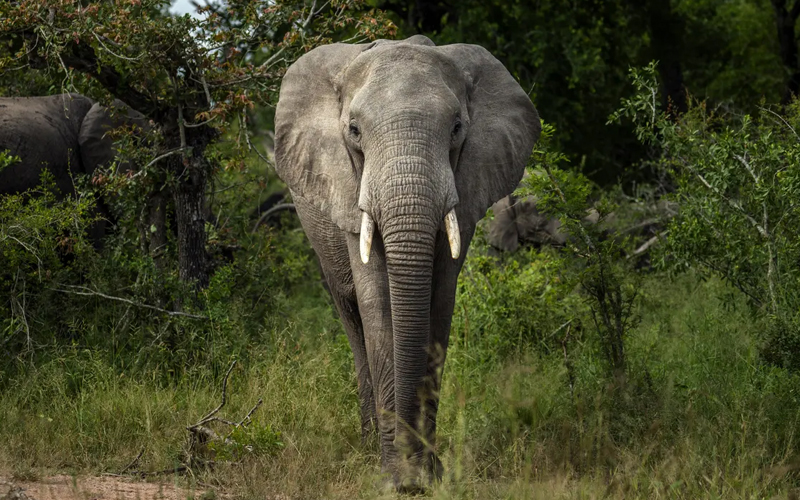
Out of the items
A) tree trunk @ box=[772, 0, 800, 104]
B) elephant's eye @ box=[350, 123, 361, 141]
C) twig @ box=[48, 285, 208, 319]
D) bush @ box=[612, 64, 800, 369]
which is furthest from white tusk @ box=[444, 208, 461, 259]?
tree trunk @ box=[772, 0, 800, 104]

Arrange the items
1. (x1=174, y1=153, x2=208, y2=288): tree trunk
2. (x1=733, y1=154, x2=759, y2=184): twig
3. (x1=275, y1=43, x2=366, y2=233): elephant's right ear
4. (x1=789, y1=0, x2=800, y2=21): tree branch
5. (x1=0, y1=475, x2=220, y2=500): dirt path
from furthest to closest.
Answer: (x1=789, y1=0, x2=800, y2=21): tree branch → (x1=174, y1=153, x2=208, y2=288): tree trunk → (x1=733, y1=154, x2=759, y2=184): twig → (x1=275, y1=43, x2=366, y2=233): elephant's right ear → (x1=0, y1=475, x2=220, y2=500): dirt path

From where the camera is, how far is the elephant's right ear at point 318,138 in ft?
18.3

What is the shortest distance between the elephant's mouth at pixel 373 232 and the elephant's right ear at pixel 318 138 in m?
0.17

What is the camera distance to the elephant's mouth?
520cm

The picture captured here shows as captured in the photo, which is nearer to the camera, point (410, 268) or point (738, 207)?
point (410, 268)

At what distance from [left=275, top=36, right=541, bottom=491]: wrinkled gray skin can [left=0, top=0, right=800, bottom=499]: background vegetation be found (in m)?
0.52

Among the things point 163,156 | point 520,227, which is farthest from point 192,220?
point 520,227

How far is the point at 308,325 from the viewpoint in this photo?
951cm

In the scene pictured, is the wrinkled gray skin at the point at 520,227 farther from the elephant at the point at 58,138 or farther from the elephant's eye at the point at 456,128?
the elephant's eye at the point at 456,128

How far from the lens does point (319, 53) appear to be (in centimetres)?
611

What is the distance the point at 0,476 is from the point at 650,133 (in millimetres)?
4692

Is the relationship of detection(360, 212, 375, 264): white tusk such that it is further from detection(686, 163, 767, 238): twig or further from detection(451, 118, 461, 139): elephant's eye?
detection(686, 163, 767, 238): twig

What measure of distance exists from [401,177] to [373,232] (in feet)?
1.25

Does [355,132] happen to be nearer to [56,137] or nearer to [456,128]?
[456,128]
